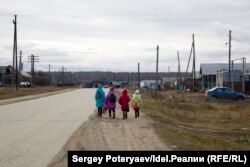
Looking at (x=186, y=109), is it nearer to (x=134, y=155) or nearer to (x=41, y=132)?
(x=41, y=132)

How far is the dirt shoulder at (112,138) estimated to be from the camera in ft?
46.8

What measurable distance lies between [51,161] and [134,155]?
115 inches

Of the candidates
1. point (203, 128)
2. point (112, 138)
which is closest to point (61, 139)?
point (112, 138)

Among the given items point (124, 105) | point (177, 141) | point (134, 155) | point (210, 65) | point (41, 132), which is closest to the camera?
point (134, 155)

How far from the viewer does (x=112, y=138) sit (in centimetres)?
1670

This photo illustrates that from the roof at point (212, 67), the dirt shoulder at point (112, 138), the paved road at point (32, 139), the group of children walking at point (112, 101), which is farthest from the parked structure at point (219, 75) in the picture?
the dirt shoulder at point (112, 138)

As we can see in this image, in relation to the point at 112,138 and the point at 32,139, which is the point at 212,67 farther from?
the point at 32,139

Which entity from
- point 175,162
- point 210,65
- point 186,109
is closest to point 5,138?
point 175,162

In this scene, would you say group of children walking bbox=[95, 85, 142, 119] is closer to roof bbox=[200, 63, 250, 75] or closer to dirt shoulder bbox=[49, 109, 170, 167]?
dirt shoulder bbox=[49, 109, 170, 167]

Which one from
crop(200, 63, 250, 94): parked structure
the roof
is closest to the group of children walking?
crop(200, 63, 250, 94): parked structure

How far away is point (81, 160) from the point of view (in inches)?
366

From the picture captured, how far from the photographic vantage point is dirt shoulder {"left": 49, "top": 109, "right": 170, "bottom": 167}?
14258 mm

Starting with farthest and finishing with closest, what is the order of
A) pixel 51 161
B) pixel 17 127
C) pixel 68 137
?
pixel 17 127 < pixel 68 137 < pixel 51 161

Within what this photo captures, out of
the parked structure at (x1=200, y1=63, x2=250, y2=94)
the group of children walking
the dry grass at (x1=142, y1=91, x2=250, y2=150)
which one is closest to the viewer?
the dry grass at (x1=142, y1=91, x2=250, y2=150)
